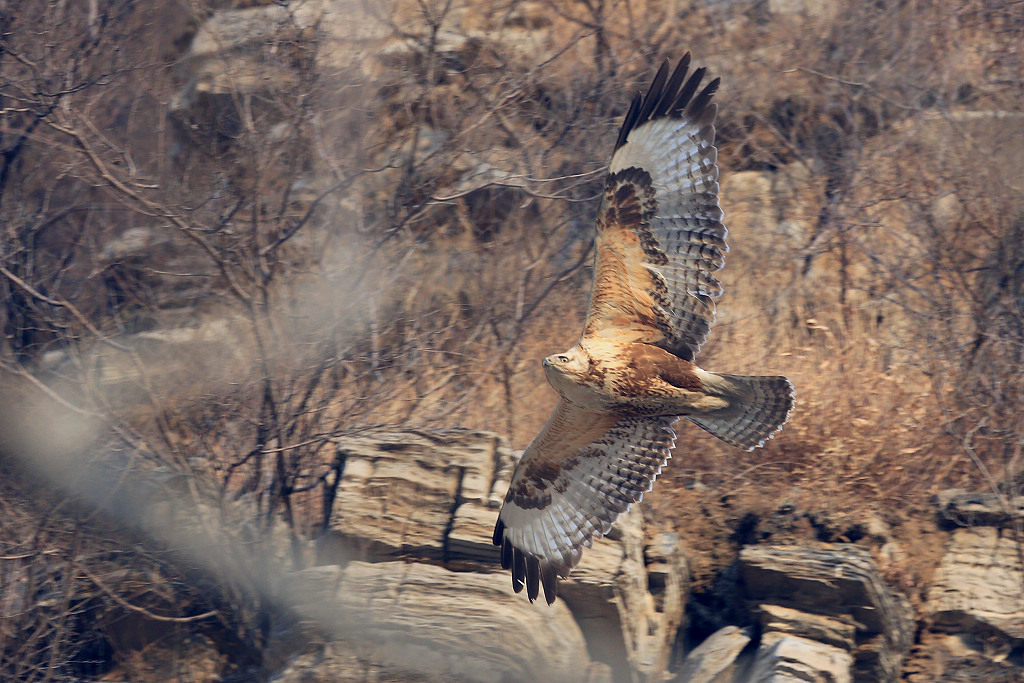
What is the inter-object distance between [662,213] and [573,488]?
167 centimetres

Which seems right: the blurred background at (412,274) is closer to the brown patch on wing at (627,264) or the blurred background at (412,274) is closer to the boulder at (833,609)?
the boulder at (833,609)

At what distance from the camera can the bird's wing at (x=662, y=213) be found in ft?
15.6

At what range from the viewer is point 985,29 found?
376 inches

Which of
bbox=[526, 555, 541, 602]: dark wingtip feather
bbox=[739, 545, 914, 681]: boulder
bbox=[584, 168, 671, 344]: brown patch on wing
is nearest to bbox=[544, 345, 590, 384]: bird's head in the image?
bbox=[584, 168, 671, 344]: brown patch on wing

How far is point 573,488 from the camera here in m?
5.55

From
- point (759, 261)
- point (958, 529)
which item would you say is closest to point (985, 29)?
point (759, 261)

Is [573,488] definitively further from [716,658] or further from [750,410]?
[716,658]

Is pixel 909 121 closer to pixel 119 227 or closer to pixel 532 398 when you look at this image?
pixel 532 398

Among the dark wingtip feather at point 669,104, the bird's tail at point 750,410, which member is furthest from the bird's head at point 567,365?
the dark wingtip feather at point 669,104

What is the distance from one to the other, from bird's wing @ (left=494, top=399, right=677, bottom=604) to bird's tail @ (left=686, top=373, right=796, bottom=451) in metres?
0.30

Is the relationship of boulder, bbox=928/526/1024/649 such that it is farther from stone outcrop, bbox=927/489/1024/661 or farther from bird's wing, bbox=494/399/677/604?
bird's wing, bbox=494/399/677/604

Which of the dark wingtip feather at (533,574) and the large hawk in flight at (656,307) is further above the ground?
the large hawk in flight at (656,307)

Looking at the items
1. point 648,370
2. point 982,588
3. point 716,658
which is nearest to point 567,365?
point 648,370

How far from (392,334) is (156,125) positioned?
343cm
